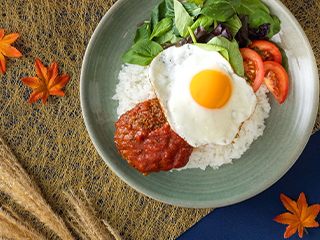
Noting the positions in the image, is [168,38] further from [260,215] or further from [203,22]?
[260,215]

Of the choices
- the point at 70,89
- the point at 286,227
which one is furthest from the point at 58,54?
the point at 286,227

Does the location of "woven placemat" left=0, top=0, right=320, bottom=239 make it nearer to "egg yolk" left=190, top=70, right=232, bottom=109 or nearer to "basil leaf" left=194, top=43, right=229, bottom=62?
"basil leaf" left=194, top=43, right=229, bottom=62

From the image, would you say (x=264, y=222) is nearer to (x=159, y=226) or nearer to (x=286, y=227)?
(x=286, y=227)

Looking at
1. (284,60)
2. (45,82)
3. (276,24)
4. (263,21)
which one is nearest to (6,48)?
(45,82)

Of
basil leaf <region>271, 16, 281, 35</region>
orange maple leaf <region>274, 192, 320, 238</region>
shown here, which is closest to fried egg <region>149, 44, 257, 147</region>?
basil leaf <region>271, 16, 281, 35</region>

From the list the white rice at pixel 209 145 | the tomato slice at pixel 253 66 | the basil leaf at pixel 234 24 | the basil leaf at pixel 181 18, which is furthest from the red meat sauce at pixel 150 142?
the basil leaf at pixel 234 24
